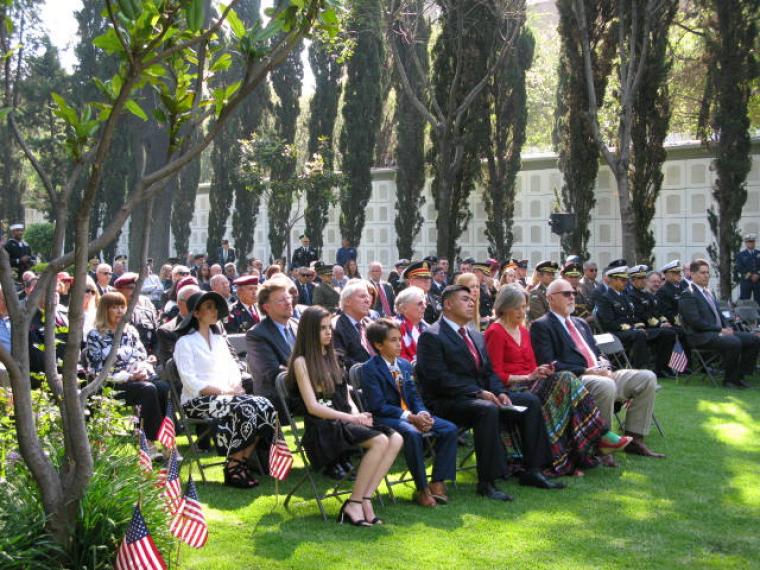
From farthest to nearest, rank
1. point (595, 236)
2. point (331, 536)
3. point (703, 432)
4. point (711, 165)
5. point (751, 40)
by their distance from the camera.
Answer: point (595, 236) → point (711, 165) → point (751, 40) → point (703, 432) → point (331, 536)

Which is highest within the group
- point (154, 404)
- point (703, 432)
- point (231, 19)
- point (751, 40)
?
point (751, 40)

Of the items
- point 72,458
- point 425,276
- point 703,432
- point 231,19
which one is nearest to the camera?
point 231,19

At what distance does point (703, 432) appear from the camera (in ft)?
30.5

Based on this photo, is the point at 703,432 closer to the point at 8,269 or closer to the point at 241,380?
the point at 241,380

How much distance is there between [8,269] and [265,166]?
23628mm

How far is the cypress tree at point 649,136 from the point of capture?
19547mm

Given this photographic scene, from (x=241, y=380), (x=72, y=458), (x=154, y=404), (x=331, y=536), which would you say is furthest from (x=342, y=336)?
(x=72, y=458)

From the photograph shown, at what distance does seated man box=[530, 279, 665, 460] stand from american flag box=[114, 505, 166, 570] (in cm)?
450

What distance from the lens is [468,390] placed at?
283 inches

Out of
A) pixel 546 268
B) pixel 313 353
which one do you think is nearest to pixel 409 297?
pixel 313 353

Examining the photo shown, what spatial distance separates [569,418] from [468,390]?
3.10ft

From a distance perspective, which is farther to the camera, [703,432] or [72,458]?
[703,432]

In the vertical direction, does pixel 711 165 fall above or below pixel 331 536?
above

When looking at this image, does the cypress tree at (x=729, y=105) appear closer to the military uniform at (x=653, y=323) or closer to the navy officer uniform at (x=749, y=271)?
the navy officer uniform at (x=749, y=271)
